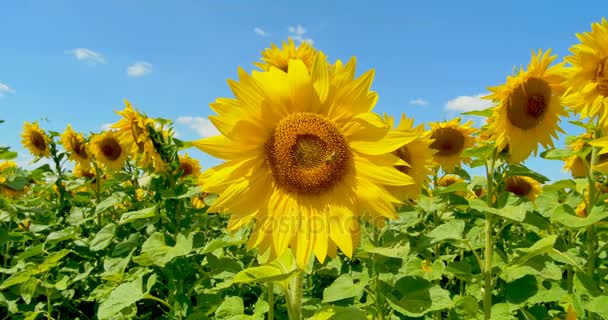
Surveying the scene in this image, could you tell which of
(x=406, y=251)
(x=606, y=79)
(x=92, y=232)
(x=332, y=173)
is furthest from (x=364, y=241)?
(x=92, y=232)

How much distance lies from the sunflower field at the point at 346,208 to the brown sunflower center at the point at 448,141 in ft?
0.05

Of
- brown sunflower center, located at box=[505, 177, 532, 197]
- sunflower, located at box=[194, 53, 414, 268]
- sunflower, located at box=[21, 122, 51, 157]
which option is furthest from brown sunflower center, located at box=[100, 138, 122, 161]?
brown sunflower center, located at box=[505, 177, 532, 197]

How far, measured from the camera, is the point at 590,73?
3.19 meters

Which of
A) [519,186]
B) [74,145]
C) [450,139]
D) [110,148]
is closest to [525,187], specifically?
[519,186]

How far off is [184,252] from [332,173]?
3.25ft

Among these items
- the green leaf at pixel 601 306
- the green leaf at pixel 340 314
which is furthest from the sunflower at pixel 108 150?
the green leaf at pixel 601 306

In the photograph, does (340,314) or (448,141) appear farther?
(448,141)

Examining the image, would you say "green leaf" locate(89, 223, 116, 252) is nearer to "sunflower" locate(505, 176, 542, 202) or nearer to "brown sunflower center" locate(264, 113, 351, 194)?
"brown sunflower center" locate(264, 113, 351, 194)

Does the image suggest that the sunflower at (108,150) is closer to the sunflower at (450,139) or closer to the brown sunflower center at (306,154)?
the sunflower at (450,139)

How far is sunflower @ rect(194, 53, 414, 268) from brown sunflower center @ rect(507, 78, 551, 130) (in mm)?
1757

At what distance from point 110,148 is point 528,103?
4646 millimetres

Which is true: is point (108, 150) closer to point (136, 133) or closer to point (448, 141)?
point (136, 133)

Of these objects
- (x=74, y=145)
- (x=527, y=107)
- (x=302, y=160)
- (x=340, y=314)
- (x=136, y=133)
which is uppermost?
(x=74, y=145)

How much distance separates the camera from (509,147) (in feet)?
10.8
